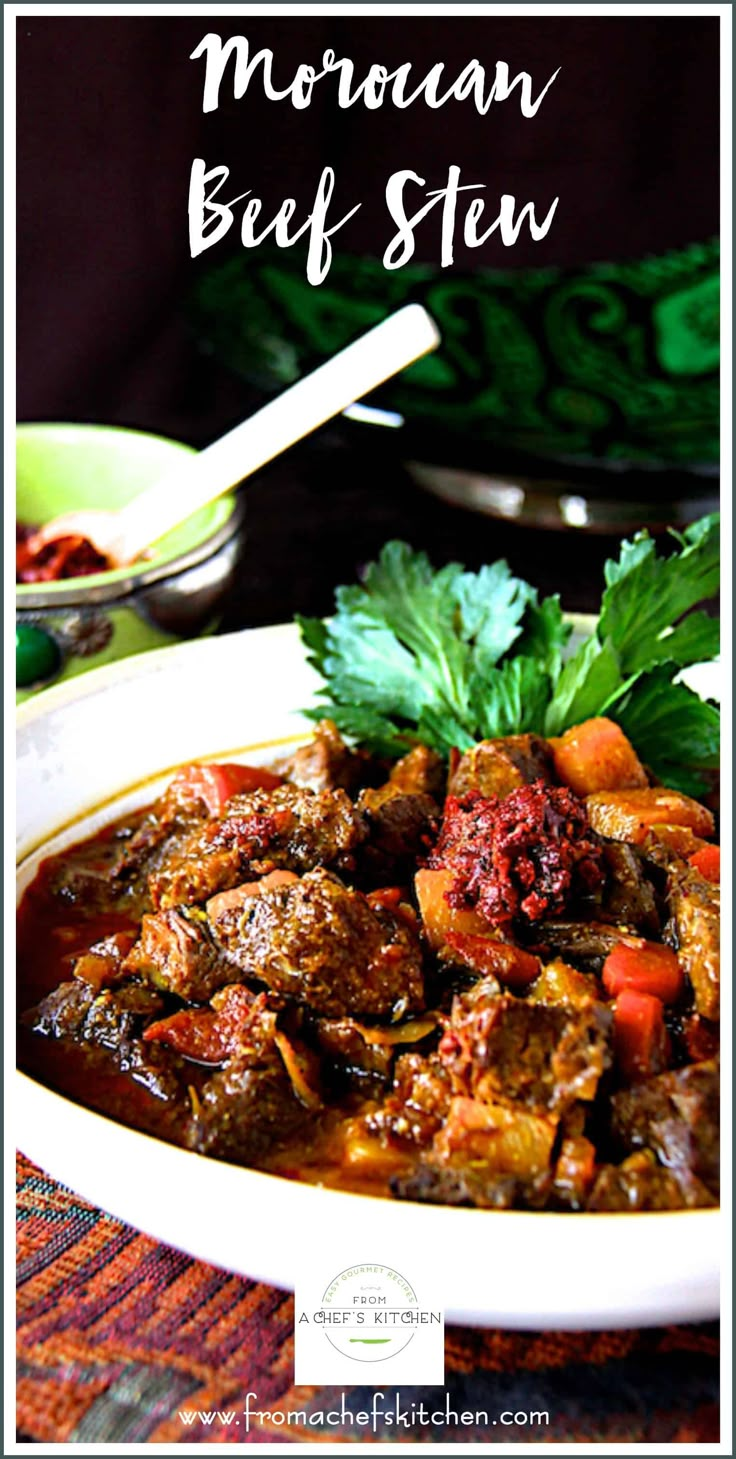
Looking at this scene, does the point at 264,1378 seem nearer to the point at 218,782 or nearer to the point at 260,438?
the point at 218,782

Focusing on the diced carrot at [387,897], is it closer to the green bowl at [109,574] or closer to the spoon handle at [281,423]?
the spoon handle at [281,423]

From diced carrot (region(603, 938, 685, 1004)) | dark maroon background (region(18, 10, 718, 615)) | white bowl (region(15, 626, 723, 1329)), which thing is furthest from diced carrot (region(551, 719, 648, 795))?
dark maroon background (region(18, 10, 718, 615))

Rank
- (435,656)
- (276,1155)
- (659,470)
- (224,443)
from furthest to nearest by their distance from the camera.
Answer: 1. (659,470)
2. (224,443)
3. (435,656)
4. (276,1155)

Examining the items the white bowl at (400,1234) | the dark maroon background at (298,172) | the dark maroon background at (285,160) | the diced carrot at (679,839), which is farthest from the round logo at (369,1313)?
the dark maroon background at (285,160)

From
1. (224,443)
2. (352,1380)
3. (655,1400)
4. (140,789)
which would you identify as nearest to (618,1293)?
(655,1400)

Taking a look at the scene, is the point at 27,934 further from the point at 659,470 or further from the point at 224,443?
the point at 659,470

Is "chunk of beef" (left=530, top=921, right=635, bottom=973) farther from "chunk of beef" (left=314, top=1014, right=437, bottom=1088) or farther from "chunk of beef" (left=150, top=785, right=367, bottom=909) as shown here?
"chunk of beef" (left=150, top=785, right=367, bottom=909)
